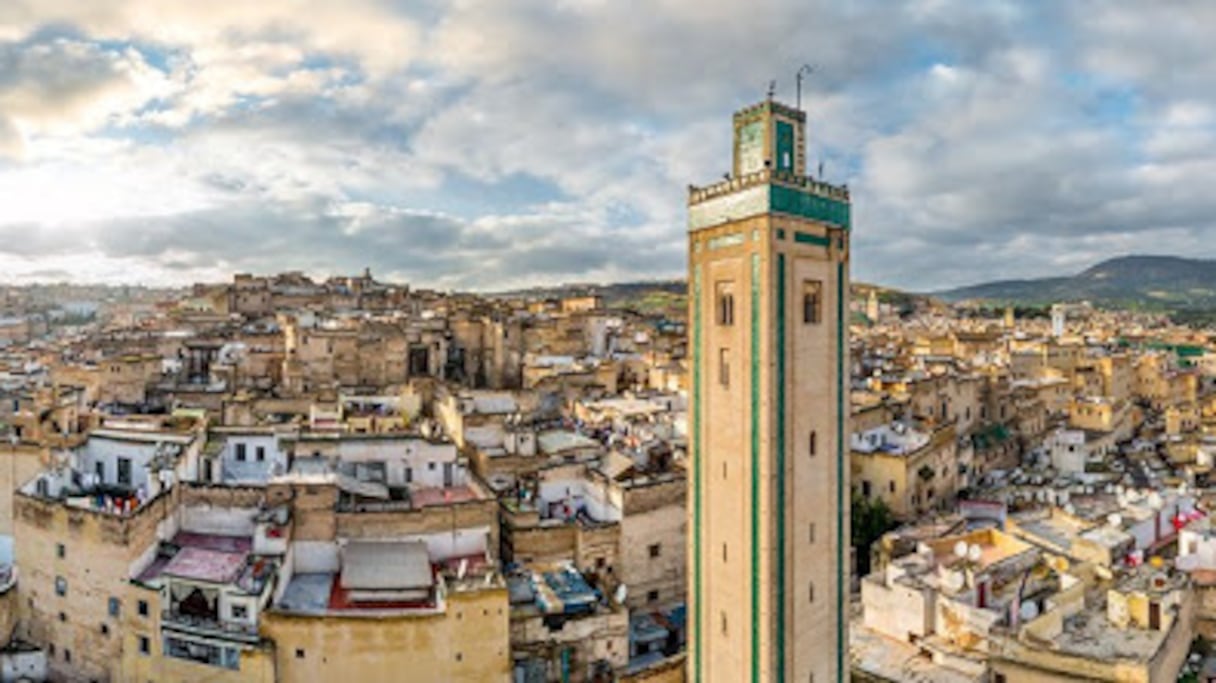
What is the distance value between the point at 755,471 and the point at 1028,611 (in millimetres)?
7281

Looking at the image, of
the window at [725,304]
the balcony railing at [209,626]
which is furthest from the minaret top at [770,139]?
the balcony railing at [209,626]

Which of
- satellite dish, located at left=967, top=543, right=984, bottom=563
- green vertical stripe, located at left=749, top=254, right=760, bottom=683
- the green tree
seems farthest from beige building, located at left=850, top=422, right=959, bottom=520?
green vertical stripe, located at left=749, top=254, right=760, bottom=683

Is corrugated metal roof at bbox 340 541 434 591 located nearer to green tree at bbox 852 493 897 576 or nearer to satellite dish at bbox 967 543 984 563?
satellite dish at bbox 967 543 984 563

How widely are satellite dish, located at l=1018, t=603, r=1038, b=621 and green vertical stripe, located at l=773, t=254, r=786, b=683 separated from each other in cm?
587

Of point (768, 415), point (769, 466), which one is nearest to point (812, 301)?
point (768, 415)

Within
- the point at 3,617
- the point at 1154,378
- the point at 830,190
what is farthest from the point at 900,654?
the point at 1154,378

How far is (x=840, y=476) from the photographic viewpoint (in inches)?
600

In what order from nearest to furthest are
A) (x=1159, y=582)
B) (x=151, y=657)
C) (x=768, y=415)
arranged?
1. (x=768, y=415)
2. (x=151, y=657)
3. (x=1159, y=582)

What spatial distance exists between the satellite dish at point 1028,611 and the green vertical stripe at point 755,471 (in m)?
6.25

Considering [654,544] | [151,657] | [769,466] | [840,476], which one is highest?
[769,466]

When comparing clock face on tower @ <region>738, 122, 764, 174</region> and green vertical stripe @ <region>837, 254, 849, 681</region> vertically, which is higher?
clock face on tower @ <region>738, 122, 764, 174</region>

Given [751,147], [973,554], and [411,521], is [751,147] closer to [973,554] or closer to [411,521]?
[973,554]

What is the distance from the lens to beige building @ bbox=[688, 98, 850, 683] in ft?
46.1

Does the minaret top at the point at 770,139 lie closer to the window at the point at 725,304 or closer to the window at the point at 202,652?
the window at the point at 725,304
